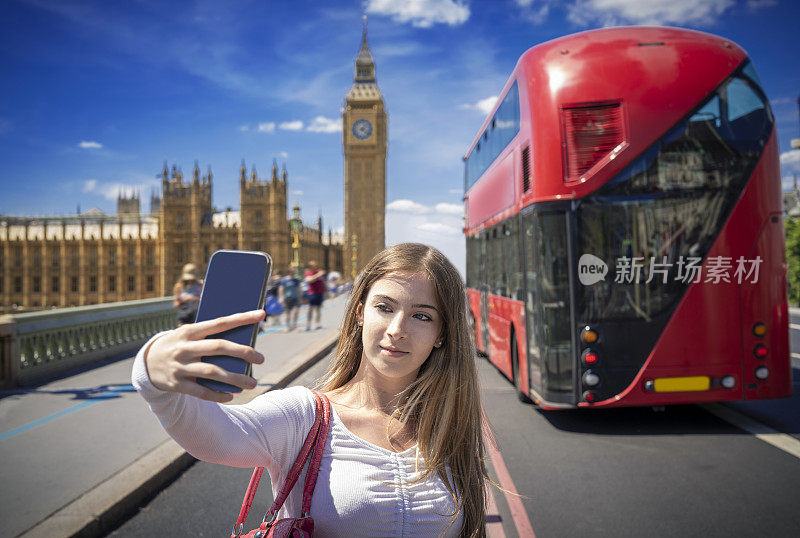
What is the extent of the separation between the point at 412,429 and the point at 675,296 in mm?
4781

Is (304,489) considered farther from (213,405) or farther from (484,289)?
(484,289)

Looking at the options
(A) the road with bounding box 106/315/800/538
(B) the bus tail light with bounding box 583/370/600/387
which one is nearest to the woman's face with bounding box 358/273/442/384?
(A) the road with bounding box 106/315/800/538

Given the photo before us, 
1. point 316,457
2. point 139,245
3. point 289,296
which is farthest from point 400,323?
point 139,245

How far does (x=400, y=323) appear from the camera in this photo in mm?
1650

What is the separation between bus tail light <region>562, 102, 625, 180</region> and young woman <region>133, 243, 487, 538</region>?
4315 mm

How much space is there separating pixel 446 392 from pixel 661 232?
→ 4.67 metres

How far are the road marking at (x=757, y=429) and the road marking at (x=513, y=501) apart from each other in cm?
266

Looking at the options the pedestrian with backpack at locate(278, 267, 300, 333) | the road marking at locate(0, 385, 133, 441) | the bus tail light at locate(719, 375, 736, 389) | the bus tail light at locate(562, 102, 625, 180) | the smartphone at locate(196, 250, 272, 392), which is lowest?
the road marking at locate(0, 385, 133, 441)

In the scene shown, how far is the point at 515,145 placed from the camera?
22.0 feet

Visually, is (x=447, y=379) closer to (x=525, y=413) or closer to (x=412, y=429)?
(x=412, y=429)

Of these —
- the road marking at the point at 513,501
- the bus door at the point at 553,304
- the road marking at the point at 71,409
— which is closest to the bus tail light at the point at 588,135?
the bus door at the point at 553,304

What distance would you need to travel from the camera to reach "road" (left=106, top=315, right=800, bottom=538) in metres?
3.71

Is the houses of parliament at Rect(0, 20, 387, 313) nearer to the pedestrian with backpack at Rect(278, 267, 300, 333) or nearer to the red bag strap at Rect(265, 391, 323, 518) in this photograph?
the pedestrian with backpack at Rect(278, 267, 300, 333)

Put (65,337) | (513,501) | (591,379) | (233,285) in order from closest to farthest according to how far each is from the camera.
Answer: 1. (233,285)
2. (513,501)
3. (591,379)
4. (65,337)
